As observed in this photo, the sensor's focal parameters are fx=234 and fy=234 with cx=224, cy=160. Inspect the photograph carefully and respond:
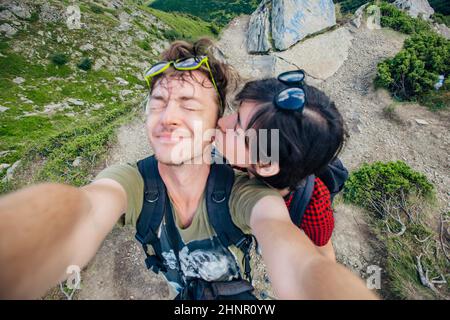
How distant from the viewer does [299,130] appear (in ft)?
6.48

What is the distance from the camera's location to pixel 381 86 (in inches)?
385

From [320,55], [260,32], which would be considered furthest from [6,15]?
[320,55]

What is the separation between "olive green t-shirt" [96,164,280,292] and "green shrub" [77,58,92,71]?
1662 cm

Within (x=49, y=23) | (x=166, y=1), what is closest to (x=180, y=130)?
(x=49, y=23)

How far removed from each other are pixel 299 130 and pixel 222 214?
95 cm

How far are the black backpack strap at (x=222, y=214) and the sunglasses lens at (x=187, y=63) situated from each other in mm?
1264

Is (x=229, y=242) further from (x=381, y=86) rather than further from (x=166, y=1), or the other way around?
(x=166, y=1)

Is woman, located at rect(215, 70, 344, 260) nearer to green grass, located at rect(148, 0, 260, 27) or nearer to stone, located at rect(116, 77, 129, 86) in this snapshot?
stone, located at rect(116, 77, 129, 86)

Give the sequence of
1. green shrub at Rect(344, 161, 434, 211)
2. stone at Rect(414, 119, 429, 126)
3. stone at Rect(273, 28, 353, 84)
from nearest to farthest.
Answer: green shrub at Rect(344, 161, 434, 211) → stone at Rect(414, 119, 429, 126) → stone at Rect(273, 28, 353, 84)

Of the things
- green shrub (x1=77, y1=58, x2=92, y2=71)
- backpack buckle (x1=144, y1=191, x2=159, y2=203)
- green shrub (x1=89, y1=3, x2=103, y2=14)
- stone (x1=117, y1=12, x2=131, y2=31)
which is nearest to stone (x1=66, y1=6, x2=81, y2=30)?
green shrub (x1=89, y1=3, x2=103, y2=14)

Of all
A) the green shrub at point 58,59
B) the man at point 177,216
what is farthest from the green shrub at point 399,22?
the green shrub at point 58,59

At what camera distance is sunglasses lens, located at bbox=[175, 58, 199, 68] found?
2.51 m

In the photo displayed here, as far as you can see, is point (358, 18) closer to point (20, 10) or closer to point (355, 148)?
point (355, 148)
